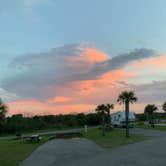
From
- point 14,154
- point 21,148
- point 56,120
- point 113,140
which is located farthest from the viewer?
point 56,120

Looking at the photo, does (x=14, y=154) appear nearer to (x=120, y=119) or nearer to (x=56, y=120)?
(x=120, y=119)

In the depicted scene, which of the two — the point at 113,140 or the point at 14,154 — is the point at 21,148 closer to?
the point at 14,154

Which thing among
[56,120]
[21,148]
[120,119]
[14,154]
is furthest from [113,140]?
[56,120]

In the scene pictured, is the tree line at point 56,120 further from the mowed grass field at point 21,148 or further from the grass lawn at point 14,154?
the grass lawn at point 14,154

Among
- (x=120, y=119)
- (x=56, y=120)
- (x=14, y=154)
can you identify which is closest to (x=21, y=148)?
(x=14, y=154)

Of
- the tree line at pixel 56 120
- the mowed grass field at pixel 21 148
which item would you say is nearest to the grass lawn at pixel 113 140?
the mowed grass field at pixel 21 148

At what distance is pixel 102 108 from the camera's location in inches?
2368

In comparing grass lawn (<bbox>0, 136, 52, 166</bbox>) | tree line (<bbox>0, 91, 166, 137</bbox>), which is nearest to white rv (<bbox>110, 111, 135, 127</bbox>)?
tree line (<bbox>0, 91, 166, 137</bbox>)

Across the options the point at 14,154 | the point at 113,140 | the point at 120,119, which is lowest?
the point at 14,154

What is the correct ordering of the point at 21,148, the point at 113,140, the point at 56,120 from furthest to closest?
the point at 56,120
the point at 113,140
the point at 21,148

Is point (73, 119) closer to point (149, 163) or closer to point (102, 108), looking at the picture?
point (102, 108)

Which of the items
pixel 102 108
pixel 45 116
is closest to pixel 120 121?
pixel 102 108

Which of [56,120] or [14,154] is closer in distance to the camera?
[14,154]

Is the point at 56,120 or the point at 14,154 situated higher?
the point at 56,120
